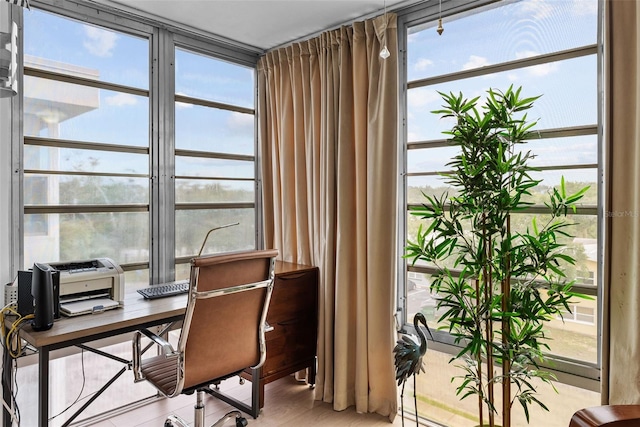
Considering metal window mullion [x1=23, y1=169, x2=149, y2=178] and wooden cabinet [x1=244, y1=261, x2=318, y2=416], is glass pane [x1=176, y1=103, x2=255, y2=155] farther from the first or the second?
wooden cabinet [x1=244, y1=261, x2=318, y2=416]

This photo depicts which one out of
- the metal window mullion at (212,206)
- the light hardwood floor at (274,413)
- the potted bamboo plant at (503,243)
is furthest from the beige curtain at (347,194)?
the potted bamboo plant at (503,243)

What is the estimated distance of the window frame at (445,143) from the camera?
2023 mm

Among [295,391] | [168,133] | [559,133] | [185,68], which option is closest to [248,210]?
[168,133]

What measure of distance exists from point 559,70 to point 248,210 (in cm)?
236

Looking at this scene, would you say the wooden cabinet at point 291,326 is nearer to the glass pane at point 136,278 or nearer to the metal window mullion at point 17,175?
the glass pane at point 136,278

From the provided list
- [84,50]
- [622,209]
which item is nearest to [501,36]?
[622,209]

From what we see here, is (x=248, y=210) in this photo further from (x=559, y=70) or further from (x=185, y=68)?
(x=559, y=70)

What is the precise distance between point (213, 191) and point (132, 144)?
26.9 inches

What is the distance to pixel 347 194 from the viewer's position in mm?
2762

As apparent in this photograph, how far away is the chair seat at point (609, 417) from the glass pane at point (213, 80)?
2967mm

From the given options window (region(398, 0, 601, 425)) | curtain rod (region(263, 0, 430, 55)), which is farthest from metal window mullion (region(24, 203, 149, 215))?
window (region(398, 0, 601, 425))

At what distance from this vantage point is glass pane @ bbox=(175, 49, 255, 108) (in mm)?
3105

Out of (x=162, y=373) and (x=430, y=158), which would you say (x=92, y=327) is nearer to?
(x=162, y=373)

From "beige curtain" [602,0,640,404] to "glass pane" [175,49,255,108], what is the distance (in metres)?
2.49
